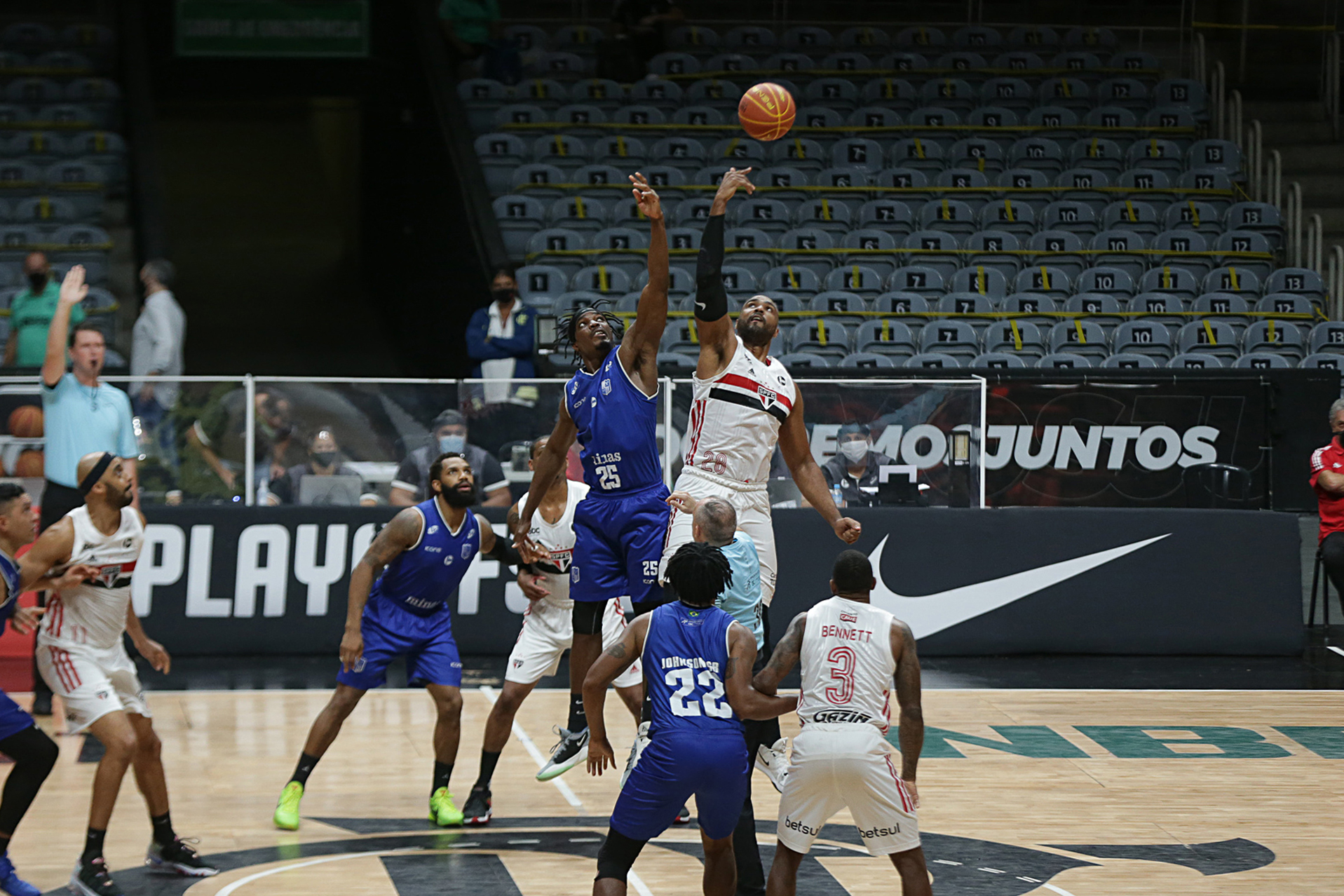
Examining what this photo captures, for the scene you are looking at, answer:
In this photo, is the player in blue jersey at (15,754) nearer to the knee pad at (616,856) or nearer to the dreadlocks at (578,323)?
the knee pad at (616,856)

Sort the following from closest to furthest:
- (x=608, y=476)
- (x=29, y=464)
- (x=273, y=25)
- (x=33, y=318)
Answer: (x=608, y=476)
(x=29, y=464)
(x=33, y=318)
(x=273, y=25)

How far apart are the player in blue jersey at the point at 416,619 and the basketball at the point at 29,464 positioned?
4693 millimetres

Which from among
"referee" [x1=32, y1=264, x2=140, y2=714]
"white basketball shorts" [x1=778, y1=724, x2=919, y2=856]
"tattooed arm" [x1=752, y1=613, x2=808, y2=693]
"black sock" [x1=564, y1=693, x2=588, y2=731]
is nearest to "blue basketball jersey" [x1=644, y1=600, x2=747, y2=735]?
"tattooed arm" [x1=752, y1=613, x2=808, y2=693]

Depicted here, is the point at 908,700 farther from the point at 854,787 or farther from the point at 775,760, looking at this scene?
the point at 775,760

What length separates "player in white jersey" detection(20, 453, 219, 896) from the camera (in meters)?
6.87

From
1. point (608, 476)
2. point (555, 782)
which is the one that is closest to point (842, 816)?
point (555, 782)

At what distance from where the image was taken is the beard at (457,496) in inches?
322

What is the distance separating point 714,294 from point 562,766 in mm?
2640

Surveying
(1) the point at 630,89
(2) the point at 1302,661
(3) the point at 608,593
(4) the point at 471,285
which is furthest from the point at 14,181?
(2) the point at 1302,661

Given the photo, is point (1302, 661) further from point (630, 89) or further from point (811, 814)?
point (630, 89)

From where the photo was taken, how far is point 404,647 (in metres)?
8.29

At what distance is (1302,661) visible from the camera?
13.0 meters

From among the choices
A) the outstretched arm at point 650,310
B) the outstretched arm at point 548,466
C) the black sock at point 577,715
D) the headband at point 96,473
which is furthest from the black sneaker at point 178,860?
the outstretched arm at point 650,310

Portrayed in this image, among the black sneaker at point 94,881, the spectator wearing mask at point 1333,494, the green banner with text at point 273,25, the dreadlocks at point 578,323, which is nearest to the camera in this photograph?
the black sneaker at point 94,881
